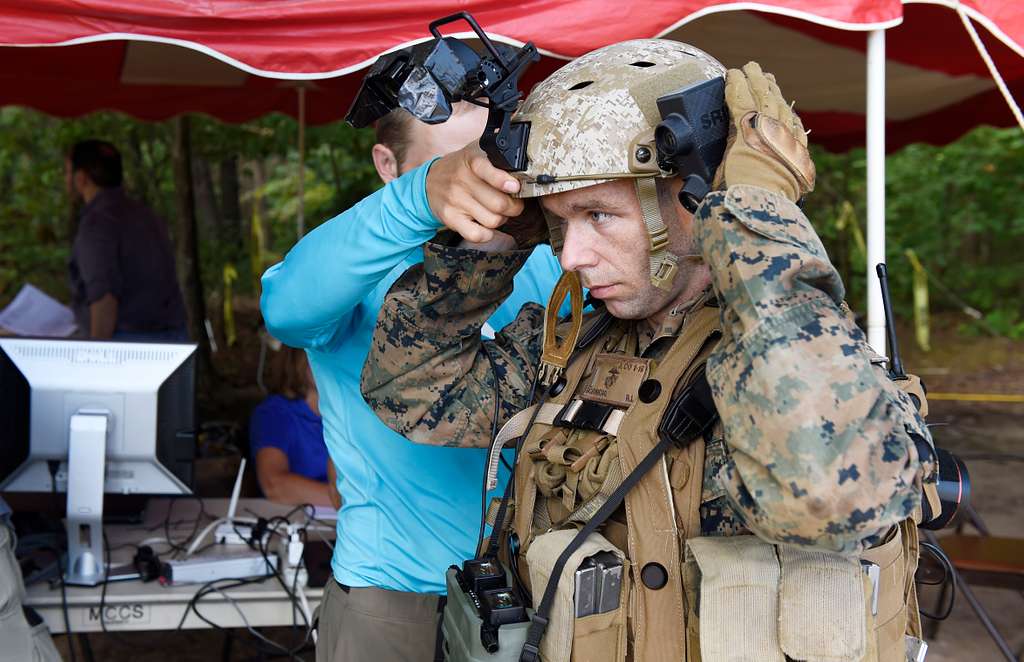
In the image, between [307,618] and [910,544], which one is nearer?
[910,544]

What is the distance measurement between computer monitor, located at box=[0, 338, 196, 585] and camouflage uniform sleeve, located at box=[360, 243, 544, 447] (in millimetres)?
1434

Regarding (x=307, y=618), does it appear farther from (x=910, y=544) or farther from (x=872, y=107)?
(x=872, y=107)

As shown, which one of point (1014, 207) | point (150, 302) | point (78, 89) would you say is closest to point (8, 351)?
point (150, 302)

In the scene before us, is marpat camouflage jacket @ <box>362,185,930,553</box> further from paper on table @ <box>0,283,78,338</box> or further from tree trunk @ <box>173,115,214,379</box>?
tree trunk @ <box>173,115,214,379</box>

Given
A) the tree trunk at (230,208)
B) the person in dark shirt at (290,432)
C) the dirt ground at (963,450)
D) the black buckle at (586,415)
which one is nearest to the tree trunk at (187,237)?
the dirt ground at (963,450)

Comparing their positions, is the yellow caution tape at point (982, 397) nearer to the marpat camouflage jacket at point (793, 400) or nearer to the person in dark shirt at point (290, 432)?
the person in dark shirt at point (290, 432)

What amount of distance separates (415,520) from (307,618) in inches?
40.0

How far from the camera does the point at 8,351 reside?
281 centimetres

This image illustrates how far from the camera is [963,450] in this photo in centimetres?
748

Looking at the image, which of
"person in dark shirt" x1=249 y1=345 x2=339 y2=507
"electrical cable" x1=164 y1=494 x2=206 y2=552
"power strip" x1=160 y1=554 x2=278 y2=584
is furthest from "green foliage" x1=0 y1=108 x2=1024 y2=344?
"power strip" x1=160 y1=554 x2=278 y2=584

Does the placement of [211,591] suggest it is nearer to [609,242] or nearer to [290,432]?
[290,432]

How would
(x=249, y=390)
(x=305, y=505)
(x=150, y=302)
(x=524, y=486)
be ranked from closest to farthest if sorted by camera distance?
(x=524, y=486), (x=305, y=505), (x=150, y=302), (x=249, y=390)

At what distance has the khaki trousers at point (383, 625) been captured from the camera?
1895 mm

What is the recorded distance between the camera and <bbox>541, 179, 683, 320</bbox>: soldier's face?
1.43 metres
